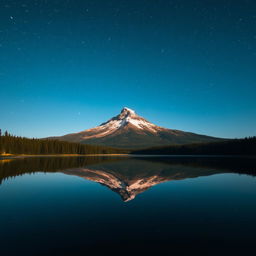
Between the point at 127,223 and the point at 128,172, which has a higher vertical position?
the point at 127,223

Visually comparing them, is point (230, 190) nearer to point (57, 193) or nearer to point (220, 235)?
point (220, 235)

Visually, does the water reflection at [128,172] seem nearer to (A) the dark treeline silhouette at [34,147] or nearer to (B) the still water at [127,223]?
(B) the still water at [127,223]

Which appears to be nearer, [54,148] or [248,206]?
[248,206]

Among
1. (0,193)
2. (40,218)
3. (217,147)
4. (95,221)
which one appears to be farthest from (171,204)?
(217,147)

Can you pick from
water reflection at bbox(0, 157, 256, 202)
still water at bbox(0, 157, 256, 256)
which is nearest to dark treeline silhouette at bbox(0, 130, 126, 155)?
water reflection at bbox(0, 157, 256, 202)

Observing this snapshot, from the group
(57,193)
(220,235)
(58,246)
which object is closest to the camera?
(58,246)

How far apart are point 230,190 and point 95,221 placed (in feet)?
56.0

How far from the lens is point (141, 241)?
9305mm

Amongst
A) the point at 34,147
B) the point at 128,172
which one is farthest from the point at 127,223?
the point at 34,147

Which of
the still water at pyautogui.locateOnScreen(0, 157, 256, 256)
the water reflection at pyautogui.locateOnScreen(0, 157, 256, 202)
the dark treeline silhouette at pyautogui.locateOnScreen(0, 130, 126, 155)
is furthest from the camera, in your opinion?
the dark treeline silhouette at pyautogui.locateOnScreen(0, 130, 126, 155)

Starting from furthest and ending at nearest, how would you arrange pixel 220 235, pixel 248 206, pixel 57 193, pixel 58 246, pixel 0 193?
pixel 57 193 → pixel 0 193 → pixel 248 206 → pixel 220 235 → pixel 58 246

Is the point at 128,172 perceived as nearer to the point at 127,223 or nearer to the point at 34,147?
the point at 127,223

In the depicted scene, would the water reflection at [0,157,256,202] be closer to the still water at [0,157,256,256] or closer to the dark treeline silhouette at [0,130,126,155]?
the still water at [0,157,256,256]

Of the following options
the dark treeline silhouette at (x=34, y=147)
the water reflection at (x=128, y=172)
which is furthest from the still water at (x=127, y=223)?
the dark treeline silhouette at (x=34, y=147)
